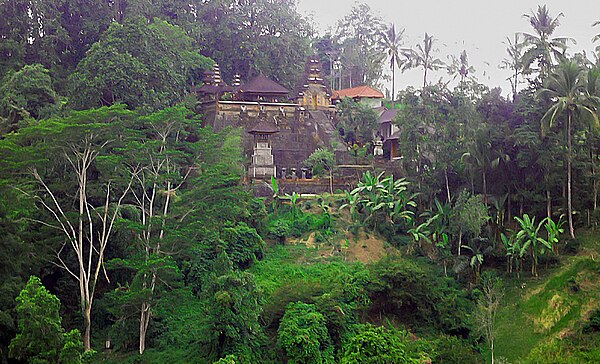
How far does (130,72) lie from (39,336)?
616 inches

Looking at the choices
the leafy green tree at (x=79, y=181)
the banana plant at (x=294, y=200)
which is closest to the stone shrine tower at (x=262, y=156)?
the banana plant at (x=294, y=200)

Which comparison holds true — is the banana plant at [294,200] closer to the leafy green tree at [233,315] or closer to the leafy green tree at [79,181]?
the leafy green tree at [79,181]

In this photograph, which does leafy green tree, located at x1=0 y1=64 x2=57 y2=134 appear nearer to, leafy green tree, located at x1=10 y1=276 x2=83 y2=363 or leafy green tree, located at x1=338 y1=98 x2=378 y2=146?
leafy green tree, located at x1=10 y1=276 x2=83 y2=363

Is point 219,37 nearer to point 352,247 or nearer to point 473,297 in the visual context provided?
point 352,247

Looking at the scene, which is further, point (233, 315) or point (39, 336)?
point (233, 315)

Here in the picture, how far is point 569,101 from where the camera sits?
2433 centimetres

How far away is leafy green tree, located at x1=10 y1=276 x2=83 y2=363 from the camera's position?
15.9 m

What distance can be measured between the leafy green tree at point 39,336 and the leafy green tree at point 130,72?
1280cm

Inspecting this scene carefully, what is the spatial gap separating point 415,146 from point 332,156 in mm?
5108

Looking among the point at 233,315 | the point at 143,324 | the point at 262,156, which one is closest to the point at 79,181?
the point at 143,324

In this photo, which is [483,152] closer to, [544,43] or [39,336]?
[544,43]

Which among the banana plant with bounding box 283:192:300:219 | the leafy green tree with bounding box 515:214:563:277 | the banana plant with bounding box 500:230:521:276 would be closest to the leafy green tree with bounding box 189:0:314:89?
the banana plant with bounding box 283:192:300:219

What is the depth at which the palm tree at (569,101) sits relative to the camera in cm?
2412

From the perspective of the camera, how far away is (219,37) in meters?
43.3
